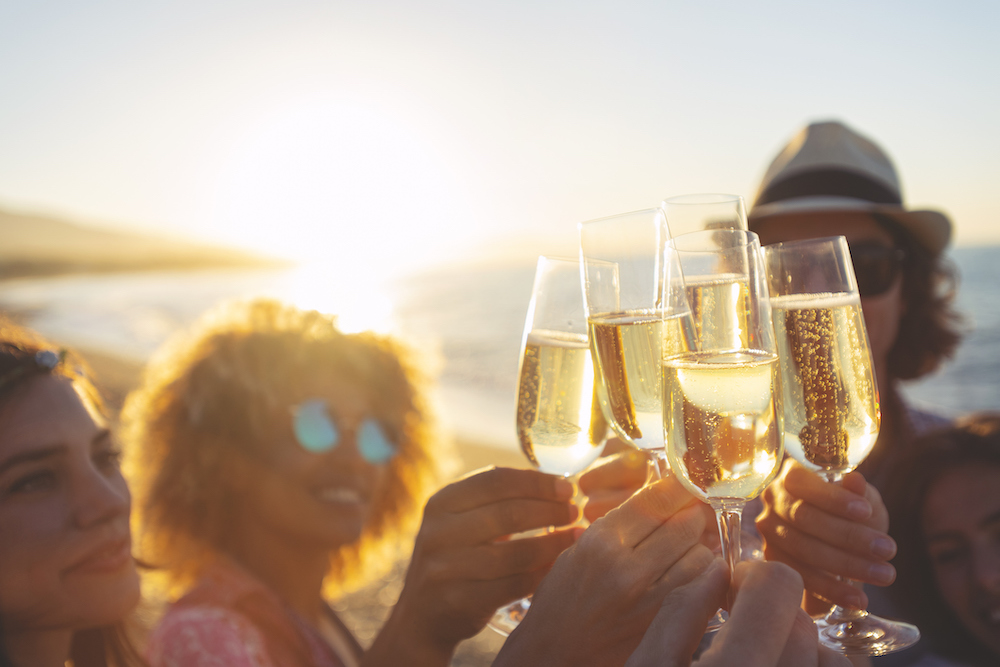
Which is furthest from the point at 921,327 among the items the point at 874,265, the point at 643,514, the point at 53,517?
the point at 53,517

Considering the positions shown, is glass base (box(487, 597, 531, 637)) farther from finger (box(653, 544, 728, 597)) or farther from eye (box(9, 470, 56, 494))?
eye (box(9, 470, 56, 494))

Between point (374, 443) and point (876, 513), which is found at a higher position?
point (876, 513)

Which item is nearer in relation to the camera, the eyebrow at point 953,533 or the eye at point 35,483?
the eye at point 35,483

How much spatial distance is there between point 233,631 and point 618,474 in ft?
5.76

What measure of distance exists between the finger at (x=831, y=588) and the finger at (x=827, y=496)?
176 mm

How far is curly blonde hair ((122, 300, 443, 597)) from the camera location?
362cm

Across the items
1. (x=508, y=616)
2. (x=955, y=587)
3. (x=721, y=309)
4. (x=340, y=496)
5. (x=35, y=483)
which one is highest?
(x=721, y=309)

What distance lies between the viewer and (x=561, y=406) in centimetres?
194

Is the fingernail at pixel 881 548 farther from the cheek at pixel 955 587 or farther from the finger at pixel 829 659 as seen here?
the cheek at pixel 955 587

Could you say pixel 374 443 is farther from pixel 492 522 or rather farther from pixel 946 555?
pixel 946 555

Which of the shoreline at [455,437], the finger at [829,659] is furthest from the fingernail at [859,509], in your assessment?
the shoreline at [455,437]

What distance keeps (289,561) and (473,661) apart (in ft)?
7.35

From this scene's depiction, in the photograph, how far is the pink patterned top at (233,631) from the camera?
106 inches

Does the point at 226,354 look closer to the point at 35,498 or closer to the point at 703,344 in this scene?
the point at 35,498
